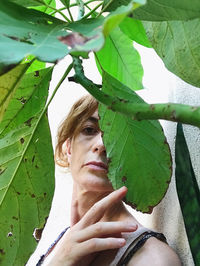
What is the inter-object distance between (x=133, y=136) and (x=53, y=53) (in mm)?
326

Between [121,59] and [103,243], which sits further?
[121,59]

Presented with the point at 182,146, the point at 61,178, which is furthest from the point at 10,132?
the point at 61,178

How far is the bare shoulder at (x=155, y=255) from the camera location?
2.36ft

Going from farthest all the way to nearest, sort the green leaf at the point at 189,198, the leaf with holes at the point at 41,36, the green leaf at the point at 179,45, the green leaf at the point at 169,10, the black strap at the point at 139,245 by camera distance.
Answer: the black strap at the point at 139,245
the green leaf at the point at 189,198
the green leaf at the point at 179,45
the green leaf at the point at 169,10
the leaf with holes at the point at 41,36

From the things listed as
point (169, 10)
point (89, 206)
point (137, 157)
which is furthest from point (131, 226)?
point (169, 10)

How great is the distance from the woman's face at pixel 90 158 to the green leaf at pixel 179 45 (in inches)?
13.2

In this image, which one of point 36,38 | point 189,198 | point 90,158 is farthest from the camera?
point 90,158

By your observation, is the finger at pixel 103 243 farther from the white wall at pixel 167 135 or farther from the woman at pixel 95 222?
the white wall at pixel 167 135

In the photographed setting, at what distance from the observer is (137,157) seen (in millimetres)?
583

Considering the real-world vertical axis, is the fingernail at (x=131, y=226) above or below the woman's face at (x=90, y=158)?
below

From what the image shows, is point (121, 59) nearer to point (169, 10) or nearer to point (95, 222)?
point (95, 222)

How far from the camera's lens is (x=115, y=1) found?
1.42 feet

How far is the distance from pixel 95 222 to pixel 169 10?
452 millimetres

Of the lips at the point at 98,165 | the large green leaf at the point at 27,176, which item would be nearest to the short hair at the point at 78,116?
the lips at the point at 98,165
